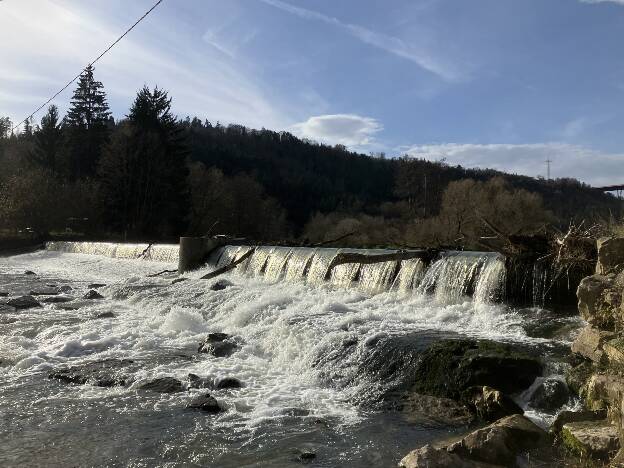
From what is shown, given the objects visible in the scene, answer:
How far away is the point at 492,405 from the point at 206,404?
11.1 ft

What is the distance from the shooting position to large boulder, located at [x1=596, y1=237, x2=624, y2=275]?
→ 6.59 meters

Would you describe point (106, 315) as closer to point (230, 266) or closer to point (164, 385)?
point (230, 266)

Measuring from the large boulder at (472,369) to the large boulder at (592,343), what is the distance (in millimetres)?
520

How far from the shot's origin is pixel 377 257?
40.6 ft

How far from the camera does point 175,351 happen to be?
376 inches

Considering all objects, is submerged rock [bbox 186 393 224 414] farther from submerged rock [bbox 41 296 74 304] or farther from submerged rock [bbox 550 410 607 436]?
submerged rock [bbox 41 296 74 304]

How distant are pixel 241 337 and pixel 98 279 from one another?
1369 centimetres

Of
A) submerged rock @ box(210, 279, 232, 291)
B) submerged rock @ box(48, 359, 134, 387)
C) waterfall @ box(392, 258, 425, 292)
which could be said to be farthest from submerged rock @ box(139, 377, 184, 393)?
submerged rock @ box(210, 279, 232, 291)

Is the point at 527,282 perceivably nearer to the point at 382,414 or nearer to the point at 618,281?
the point at 618,281

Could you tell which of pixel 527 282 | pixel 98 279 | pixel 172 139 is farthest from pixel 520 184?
pixel 527 282

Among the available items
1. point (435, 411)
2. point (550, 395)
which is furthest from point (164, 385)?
point (550, 395)

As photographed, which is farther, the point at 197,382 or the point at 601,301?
the point at 197,382

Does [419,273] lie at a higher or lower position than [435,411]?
higher

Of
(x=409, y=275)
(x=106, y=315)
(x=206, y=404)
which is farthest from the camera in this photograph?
(x=106, y=315)
